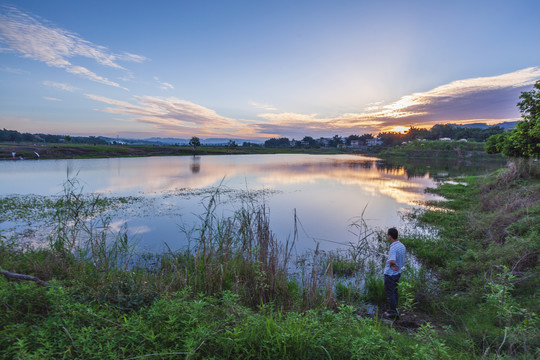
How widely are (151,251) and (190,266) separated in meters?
3.32

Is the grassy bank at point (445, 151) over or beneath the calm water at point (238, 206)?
over

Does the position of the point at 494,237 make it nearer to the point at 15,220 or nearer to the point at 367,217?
the point at 367,217

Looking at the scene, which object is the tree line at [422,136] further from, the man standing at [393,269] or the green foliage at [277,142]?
the man standing at [393,269]

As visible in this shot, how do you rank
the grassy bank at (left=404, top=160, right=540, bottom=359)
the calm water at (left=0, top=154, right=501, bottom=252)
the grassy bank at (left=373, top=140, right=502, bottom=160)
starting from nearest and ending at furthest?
the grassy bank at (left=404, top=160, right=540, bottom=359) → the calm water at (left=0, top=154, right=501, bottom=252) → the grassy bank at (left=373, top=140, right=502, bottom=160)

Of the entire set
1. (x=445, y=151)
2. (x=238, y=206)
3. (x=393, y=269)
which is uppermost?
(x=445, y=151)

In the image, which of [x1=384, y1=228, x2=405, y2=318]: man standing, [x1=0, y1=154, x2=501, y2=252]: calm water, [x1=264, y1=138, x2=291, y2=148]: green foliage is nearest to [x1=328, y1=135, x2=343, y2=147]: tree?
[x1=264, y1=138, x2=291, y2=148]: green foliage

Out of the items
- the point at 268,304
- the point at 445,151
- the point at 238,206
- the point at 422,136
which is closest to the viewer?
the point at 268,304

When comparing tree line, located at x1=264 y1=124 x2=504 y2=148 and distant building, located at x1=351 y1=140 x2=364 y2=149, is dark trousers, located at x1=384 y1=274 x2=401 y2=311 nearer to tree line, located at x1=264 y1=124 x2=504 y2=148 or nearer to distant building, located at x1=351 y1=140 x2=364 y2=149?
tree line, located at x1=264 y1=124 x2=504 y2=148

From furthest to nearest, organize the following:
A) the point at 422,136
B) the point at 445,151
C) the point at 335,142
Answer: the point at 335,142
the point at 422,136
the point at 445,151

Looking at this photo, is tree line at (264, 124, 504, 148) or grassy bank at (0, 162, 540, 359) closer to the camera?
grassy bank at (0, 162, 540, 359)

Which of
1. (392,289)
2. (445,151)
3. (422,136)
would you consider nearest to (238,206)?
(392,289)

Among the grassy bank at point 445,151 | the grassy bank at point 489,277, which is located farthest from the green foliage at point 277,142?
the grassy bank at point 489,277

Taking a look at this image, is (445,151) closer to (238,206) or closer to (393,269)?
(238,206)

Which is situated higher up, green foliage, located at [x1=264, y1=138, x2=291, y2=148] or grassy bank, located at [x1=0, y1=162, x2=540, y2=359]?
green foliage, located at [x1=264, y1=138, x2=291, y2=148]
